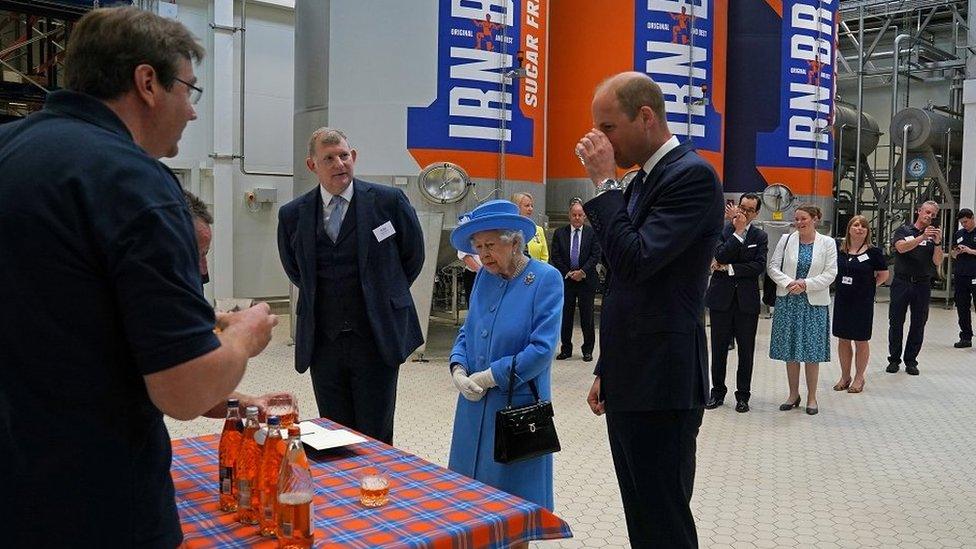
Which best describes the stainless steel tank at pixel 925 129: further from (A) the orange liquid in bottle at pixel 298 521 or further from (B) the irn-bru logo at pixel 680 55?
(A) the orange liquid in bottle at pixel 298 521

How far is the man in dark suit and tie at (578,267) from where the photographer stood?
8312 millimetres

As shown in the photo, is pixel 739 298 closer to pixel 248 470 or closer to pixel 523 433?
pixel 523 433

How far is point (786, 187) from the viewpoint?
10844mm

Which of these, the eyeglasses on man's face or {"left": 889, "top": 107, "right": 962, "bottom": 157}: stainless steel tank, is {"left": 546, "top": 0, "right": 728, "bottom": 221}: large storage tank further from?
the eyeglasses on man's face

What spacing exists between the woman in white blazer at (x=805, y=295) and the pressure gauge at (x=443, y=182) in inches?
112

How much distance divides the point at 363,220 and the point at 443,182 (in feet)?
13.5


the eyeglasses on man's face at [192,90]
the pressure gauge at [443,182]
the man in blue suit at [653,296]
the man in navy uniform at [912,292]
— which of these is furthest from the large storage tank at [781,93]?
the eyeglasses on man's face at [192,90]

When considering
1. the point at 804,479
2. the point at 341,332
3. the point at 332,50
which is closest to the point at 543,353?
the point at 341,332

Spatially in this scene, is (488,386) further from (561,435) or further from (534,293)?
(561,435)

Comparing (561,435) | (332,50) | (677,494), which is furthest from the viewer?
(332,50)

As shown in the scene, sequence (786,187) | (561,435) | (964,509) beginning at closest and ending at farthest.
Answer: (964,509) → (561,435) → (786,187)

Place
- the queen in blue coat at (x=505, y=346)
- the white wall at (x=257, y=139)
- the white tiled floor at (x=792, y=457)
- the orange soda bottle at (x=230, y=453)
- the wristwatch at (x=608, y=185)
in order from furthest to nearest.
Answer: the white wall at (x=257, y=139) → the white tiled floor at (x=792, y=457) → the queen in blue coat at (x=505, y=346) → the wristwatch at (x=608, y=185) → the orange soda bottle at (x=230, y=453)

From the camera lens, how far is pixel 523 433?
264cm

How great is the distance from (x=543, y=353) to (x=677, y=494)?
28.8 inches
